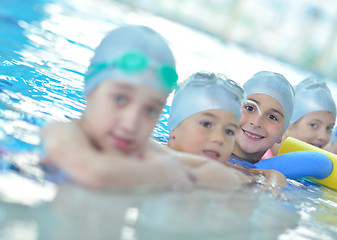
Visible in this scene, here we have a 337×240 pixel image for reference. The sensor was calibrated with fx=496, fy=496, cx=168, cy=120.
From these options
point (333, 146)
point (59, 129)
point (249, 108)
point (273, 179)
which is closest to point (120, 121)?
point (59, 129)

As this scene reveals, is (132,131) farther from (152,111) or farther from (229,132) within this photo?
(229,132)

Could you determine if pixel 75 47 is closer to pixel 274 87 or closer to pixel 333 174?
pixel 274 87

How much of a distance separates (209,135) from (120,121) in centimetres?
116

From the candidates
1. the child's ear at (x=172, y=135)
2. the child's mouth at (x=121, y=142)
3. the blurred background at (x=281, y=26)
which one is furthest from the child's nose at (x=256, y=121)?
the blurred background at (x=281, y=26)

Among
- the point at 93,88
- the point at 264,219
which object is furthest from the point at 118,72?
the point at 264,219

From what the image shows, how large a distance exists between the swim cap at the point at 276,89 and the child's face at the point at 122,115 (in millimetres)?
2490

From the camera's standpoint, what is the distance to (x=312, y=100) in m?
6.07

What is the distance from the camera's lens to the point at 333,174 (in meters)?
4.66

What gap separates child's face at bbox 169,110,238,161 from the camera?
3.26 m

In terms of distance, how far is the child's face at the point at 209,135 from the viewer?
3264 millimetres

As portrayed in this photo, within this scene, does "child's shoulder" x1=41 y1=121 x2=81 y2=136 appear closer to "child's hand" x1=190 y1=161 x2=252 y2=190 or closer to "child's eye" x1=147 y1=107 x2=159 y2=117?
"child's eye" x1=147 y1=107 x2=159 y2=117

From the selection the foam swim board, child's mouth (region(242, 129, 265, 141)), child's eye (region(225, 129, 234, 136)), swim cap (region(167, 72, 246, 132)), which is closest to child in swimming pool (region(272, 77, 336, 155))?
the foam swim board

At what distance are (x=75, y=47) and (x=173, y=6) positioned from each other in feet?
52.4

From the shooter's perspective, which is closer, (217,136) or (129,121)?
(129,121)
